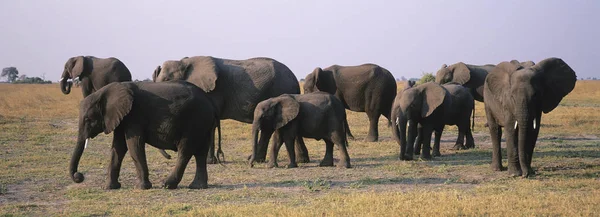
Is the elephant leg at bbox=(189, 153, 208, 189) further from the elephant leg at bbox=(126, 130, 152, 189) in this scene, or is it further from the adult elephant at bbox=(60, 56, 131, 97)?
the adult elephant at bbox=(60, 56, 131, 97)

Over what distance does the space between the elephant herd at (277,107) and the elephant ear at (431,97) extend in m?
0.02

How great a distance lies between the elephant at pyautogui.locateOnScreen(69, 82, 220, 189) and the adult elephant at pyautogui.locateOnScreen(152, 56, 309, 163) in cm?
446

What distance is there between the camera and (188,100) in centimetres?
1123

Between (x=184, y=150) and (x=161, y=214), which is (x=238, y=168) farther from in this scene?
(x=161, y=214)

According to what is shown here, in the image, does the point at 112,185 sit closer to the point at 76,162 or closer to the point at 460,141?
the point at 76,162

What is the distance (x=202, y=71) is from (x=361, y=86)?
608 cm

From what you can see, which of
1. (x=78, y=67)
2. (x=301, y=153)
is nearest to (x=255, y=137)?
(x=301, y=153)

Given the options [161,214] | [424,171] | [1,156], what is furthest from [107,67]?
[161,214]

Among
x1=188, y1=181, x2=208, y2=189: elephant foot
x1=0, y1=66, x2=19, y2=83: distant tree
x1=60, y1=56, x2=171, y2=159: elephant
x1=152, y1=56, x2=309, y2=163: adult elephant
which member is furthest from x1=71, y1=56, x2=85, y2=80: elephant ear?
x1=0, y1=66, x2=19, y2=83: distant tree

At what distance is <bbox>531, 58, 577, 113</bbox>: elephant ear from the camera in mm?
12102

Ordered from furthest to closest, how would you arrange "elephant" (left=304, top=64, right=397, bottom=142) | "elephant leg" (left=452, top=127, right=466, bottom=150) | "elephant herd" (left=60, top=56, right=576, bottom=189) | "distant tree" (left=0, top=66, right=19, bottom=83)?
"distant tree" (left=0, top=66, right=19, bottom=83) → "elephant" (left=304, top=64, right=397, bottom=142) → "elephant leg" (left=452, top=127, right=466, bottom=150) → "elephant herd" (left=60, top=56, right=576, bottom=189)

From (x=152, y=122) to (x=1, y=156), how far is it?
263 inches

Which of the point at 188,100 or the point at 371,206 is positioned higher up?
the point at 188,100

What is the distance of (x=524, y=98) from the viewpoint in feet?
37.7
